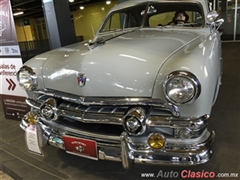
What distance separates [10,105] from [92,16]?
10.6m

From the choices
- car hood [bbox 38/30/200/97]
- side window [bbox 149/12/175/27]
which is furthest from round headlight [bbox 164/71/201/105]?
side window [bbox 149/12/175/27]

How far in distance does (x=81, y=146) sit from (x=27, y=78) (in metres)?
0.82

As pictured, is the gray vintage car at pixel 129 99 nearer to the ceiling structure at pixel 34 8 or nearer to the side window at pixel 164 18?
the side window at pixel 164 18

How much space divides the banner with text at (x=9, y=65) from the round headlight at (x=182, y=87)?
235 cm

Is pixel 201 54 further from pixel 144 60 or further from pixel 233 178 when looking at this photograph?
pixel 233 178

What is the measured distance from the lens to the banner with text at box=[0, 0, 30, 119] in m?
2.85

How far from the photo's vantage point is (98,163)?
2.12 m

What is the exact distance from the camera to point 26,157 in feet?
7.84

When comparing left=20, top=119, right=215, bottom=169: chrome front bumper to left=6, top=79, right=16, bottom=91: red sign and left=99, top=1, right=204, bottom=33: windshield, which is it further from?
left=6, top=79, right=16, bottom=91: red sign

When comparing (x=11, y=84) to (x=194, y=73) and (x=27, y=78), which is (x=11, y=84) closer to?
(x=27, y=78)

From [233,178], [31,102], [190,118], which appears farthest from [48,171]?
[233,178]

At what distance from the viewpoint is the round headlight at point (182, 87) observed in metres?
1.28

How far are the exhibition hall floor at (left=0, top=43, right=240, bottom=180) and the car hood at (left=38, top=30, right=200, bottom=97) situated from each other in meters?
0.83

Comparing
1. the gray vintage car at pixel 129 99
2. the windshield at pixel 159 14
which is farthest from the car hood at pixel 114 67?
the windshield at pixel 159 14
